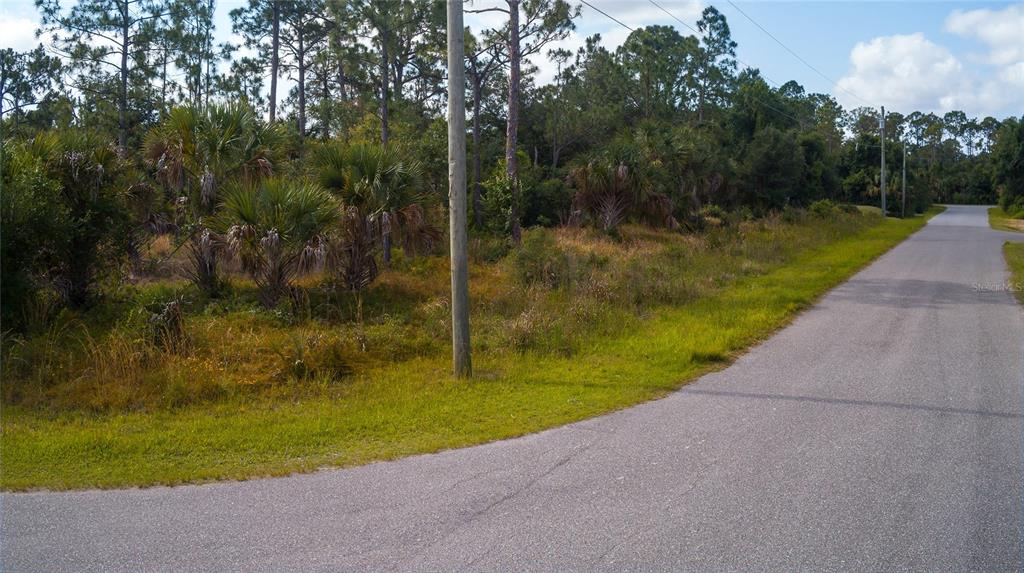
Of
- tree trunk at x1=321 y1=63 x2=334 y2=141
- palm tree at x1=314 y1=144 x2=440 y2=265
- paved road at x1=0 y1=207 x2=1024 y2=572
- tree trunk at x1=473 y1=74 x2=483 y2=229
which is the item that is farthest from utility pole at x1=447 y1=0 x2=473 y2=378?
tree trunk at x1=321 y1=63 x2=334 y2=141

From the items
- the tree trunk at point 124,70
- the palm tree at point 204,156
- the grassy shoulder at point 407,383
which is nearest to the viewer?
the grassy shoulder at point 407,383

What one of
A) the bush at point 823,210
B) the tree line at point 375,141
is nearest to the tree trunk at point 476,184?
the tree line at point 375,141

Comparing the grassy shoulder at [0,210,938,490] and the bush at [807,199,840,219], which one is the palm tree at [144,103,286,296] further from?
the bush at [807,199,840,219]

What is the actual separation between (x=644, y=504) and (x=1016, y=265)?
21.2m

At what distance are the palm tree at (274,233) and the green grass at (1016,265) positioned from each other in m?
13.1

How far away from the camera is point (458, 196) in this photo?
31.1 ft

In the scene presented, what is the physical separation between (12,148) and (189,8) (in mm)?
22343

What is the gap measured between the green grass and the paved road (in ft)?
31.9

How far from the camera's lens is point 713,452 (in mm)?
6555

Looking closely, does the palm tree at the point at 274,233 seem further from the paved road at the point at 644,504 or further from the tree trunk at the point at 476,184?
the tree trunk at the point at 476,184

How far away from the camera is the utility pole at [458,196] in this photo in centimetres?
920

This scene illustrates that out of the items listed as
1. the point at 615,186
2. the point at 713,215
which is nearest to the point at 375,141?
the point at 615,186

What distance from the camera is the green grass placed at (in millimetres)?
16717

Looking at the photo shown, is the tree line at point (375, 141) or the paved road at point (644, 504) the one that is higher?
the tree line at point (375, 141)
